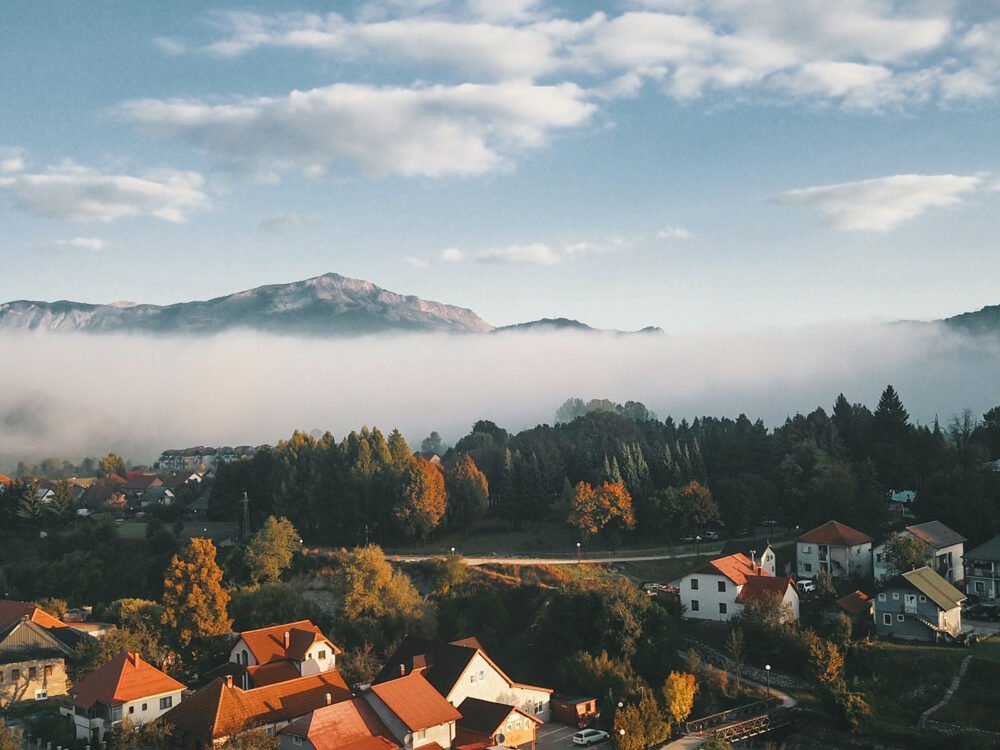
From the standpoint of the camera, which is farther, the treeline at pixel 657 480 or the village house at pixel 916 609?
the treeline at pixel 657 480

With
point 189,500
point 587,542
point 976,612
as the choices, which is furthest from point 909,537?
point 189,500

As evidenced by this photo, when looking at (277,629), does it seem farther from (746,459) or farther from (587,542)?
(746,459)

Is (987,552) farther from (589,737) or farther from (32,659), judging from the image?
(32,659)

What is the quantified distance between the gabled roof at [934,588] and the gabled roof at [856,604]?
8.20ft

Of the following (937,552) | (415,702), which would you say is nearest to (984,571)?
(937,552)

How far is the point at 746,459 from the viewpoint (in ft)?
226

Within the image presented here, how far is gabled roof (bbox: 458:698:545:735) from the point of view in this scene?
3516cm

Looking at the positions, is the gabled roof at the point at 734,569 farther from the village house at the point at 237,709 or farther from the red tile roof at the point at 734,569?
the village house at the point at 237,709

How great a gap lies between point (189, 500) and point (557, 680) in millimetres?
47898

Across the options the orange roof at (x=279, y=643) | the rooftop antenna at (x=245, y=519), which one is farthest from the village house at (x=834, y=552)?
the rooftop antenna at (x=245, y=519)

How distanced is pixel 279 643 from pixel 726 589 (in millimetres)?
21161

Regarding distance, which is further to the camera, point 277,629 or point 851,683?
point 277,629

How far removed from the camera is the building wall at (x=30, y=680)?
136ft

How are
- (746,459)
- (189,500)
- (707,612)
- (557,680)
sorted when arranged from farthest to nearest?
(189,500)
(746,459)
(707,612)
(557,680)
